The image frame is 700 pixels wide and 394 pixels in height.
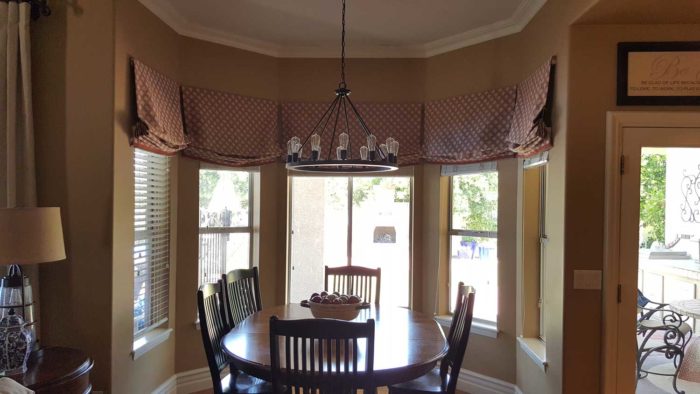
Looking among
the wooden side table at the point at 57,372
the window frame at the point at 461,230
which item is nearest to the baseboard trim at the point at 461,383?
the window frame at the point at 461,230

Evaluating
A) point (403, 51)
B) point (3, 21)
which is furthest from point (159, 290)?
point (403, 51)

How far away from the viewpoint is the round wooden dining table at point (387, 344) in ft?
6.75

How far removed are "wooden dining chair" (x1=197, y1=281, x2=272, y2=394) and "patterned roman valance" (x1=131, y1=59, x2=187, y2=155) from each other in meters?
1.03

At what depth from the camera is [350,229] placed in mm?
4094

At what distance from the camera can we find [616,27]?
249 cm

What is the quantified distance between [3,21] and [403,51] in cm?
276

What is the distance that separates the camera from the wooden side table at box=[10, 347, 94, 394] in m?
1.97

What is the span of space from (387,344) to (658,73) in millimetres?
2067

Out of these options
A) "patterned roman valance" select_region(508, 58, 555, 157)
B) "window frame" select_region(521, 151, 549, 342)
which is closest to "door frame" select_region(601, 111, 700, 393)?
"patterned roman valance" select_region(508, 58, 555, 157)

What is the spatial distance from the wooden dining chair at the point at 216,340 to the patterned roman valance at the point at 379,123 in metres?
1.56

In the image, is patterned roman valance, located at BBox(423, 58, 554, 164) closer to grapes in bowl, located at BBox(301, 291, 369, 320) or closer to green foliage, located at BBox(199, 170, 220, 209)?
grapes in bowl, located at BBox(301, 291, 369, 320)

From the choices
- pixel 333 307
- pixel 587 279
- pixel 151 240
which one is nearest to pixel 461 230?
pixel 587 279

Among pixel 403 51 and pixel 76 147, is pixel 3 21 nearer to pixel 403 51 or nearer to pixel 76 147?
pixel 76 147

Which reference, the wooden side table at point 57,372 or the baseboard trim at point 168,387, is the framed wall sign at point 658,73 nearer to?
the wooden side table at point 57,372
